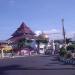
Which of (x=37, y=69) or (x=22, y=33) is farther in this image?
(x=22, y=33)

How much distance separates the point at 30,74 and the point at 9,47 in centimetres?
6382

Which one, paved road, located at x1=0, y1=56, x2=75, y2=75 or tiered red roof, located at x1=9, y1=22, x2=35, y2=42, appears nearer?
paved road, located at x1=0, y1=56, x2=75, y2=75

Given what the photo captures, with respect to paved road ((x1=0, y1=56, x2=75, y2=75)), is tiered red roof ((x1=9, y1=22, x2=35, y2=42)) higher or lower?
higher

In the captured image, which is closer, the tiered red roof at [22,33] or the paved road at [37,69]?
the paved road at [37,69]

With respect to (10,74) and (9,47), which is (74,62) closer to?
(10,74)

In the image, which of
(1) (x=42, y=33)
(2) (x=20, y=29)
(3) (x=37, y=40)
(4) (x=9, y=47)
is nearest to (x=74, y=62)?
(4) (x=9, y=47)

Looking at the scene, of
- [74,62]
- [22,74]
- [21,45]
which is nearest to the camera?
[22,74]

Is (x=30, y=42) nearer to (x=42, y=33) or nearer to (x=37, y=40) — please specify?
(x=37, y=40)

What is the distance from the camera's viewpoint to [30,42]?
97125 mm

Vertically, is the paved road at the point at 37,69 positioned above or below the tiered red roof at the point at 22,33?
below

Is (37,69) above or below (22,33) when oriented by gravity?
below

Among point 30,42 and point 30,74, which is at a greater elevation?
point 30,42

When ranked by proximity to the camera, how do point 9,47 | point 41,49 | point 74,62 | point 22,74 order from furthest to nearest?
point 41,49
point 9,47
point 74,62
point 22,74

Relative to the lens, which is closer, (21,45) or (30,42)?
(21,45)
